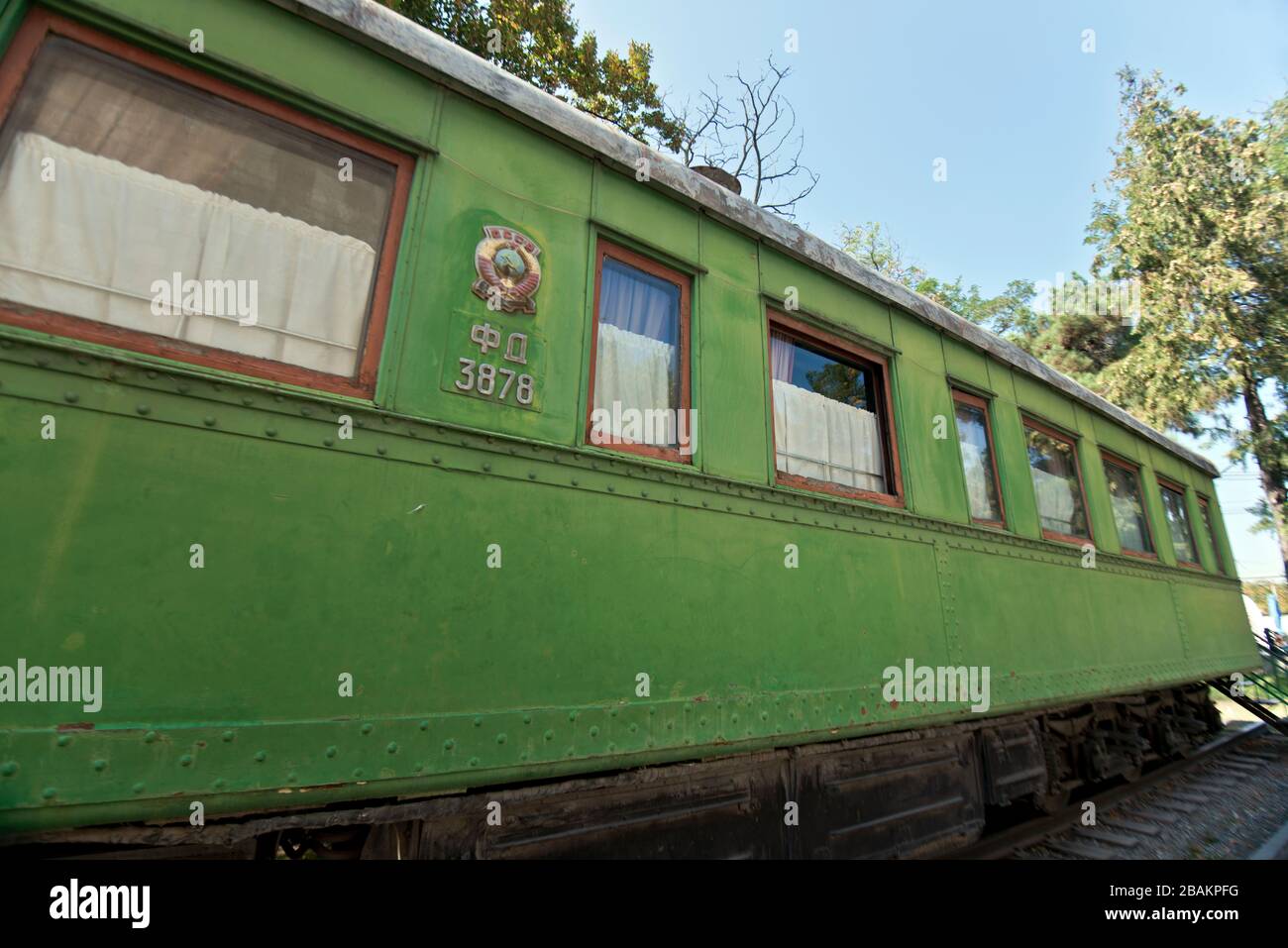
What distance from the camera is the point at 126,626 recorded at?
1.51 meters

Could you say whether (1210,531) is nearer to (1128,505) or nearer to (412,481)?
(1128,505)

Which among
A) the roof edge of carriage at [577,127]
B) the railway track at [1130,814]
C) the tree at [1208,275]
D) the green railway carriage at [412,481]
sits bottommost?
the railway track at [1130,814]

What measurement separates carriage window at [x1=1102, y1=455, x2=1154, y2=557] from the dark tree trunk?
13.2 m

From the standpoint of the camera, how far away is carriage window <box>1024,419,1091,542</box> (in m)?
5.12

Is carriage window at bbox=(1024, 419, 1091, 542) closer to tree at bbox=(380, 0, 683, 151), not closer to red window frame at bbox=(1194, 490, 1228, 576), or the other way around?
red window frame at bbox=(1194, 490, 1228, 576)

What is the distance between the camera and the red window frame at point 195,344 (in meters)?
1.62

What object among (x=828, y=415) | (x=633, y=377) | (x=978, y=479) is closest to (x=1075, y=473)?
(x=978, y=479)

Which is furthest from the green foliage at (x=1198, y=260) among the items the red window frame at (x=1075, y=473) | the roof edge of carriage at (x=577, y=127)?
the roof edge of carriage at (x=577, y=127)

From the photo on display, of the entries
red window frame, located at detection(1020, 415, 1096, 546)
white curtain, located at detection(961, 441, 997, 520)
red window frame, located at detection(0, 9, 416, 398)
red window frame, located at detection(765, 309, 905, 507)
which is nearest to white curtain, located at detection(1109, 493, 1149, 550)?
red window frame, located at detection(1020, 415, 1096, 546)

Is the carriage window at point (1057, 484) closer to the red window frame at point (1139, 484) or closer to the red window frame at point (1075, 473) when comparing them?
the red window frame at point (1075, 473)

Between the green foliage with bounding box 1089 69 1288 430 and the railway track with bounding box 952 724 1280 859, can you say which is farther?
the green foliage with bounding box 1089 69 1288 430

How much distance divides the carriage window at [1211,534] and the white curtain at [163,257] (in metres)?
10.7
